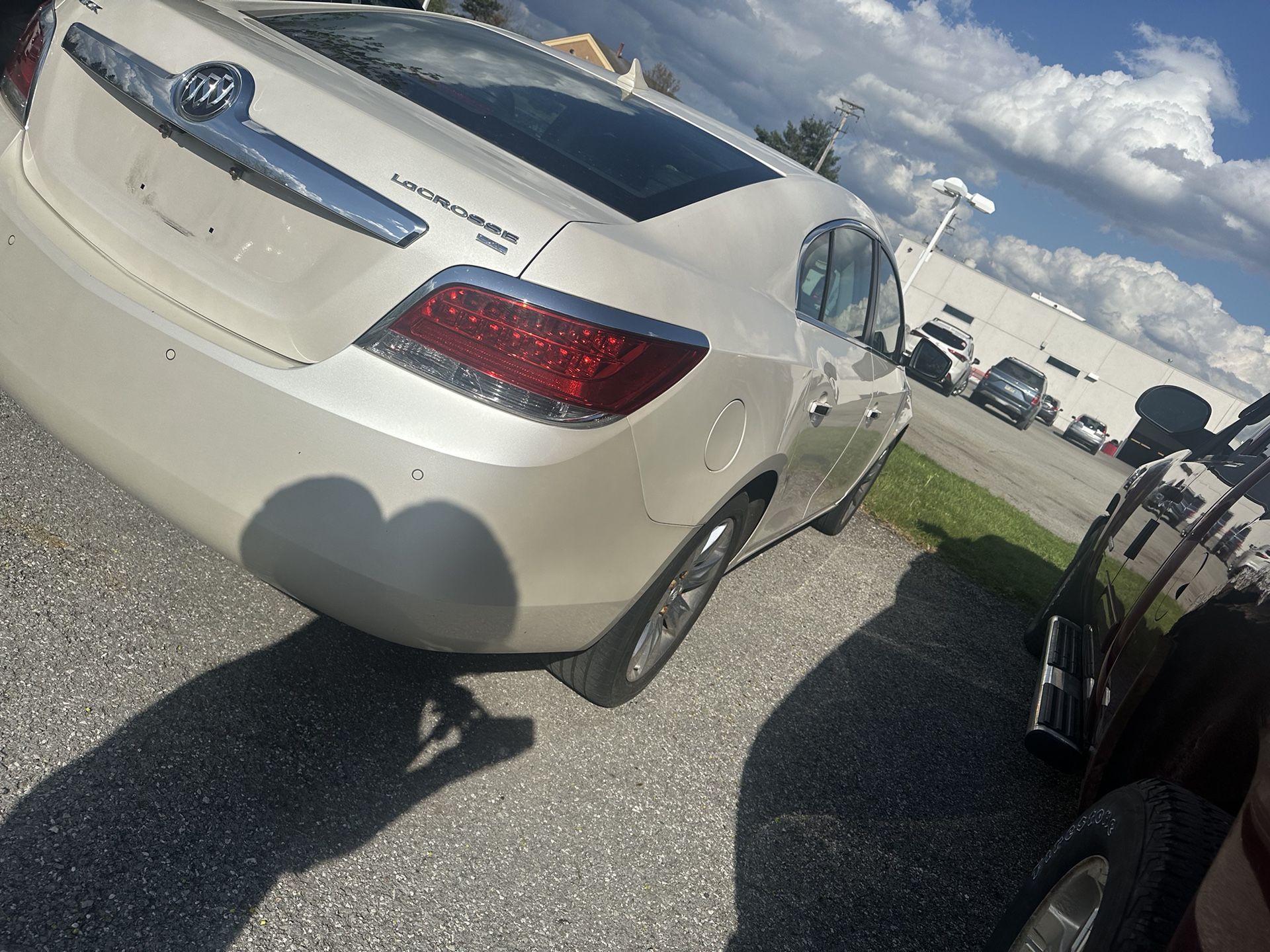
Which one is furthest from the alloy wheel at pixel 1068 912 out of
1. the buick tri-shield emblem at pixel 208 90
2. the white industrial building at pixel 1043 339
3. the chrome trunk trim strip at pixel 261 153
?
the white industrial building at pixel 1043 339

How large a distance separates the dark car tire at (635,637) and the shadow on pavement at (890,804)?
523mm

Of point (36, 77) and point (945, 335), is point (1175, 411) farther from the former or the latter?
point (945, 335)

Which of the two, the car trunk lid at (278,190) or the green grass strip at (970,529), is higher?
the car trunk lid at (278,190)

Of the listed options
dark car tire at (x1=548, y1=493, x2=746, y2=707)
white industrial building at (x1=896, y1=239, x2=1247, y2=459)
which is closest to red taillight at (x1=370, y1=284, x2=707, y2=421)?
dark car tire at (x1=548, y1=493, x2=746, y2=707)

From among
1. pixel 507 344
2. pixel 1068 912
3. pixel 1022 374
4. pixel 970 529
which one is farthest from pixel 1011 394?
pixel 507 344

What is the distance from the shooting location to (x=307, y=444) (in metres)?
2.05

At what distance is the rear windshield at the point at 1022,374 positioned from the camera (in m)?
28.9

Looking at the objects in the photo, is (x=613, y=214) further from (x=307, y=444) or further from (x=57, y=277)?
(x=57, y=277)

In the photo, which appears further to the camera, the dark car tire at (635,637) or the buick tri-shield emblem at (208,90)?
the dark car tire at (635,637)

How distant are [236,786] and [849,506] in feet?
14.2

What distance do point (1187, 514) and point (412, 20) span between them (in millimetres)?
3029

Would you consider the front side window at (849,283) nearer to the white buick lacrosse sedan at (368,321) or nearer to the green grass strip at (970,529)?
the white buick lacrosse sedan at (368,321)

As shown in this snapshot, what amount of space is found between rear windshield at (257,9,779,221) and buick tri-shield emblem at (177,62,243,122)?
423mm

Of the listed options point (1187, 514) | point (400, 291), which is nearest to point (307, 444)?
point (400, 291)
